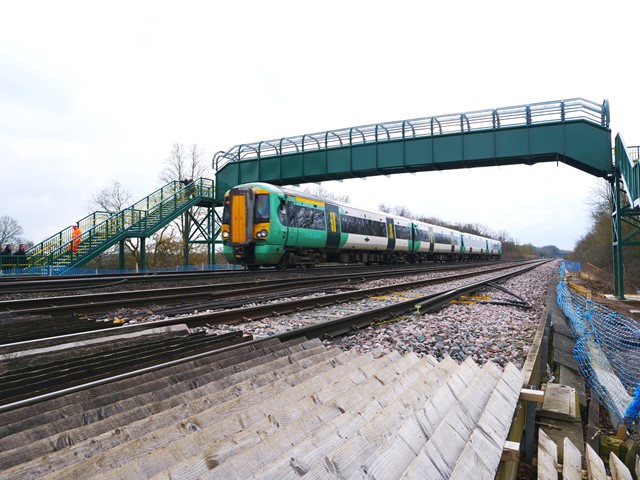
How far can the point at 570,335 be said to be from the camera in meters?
6.32

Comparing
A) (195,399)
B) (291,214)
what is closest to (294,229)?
(291,214)

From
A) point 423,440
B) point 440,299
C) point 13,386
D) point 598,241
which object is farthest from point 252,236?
point 598,241

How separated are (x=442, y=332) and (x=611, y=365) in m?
2.41

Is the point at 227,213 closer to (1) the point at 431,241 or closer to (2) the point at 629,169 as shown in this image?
(2) the point at 629,169

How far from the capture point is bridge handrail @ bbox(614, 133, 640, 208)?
11468 mm

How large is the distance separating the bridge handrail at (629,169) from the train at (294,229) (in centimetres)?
988

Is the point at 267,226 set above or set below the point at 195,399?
above

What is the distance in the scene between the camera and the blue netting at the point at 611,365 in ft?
12.1

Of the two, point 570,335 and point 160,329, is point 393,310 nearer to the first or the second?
point 570,335

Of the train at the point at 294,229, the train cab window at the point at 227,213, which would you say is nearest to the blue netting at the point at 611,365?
the train at the point at 294,229

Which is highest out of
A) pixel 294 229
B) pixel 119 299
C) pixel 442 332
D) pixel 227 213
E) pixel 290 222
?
pixel 227 213

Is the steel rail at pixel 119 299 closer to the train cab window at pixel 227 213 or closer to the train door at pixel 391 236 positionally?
the train cab window at pixel 227 213

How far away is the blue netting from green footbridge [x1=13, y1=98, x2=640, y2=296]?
24.7 feet

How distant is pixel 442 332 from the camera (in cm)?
523
